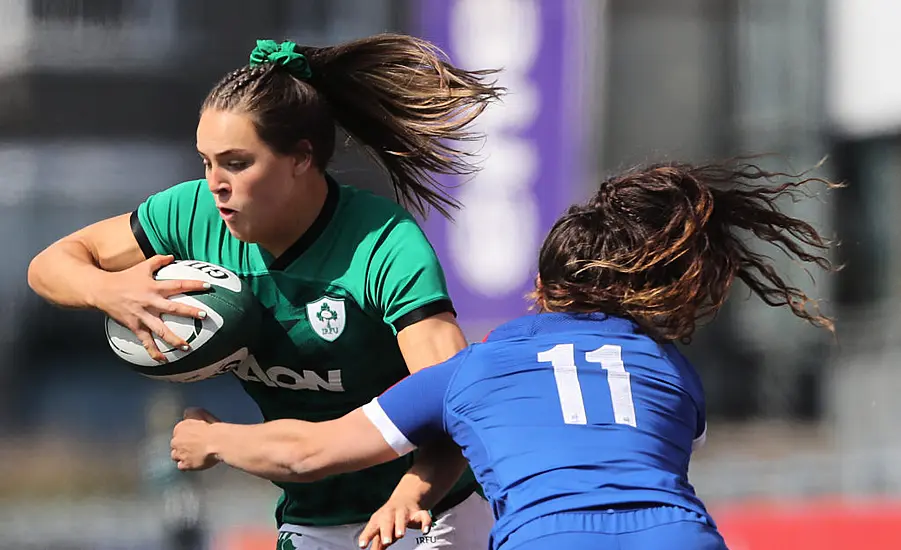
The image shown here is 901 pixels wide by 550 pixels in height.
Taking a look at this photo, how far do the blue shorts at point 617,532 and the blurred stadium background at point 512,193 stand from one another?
17.3ft

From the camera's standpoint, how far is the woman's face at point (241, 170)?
9.55 feet

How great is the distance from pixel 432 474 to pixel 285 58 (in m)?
1.05

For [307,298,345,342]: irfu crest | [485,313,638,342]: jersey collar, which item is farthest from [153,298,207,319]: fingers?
[485,313,638,342]: jersey collar

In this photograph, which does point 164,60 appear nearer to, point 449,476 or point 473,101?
point 473,101

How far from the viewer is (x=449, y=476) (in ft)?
8.77

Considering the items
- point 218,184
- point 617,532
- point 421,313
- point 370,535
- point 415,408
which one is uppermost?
point 218,184

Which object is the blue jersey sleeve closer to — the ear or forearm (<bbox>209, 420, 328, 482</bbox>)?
forearm (<bbox>209, 420, 328, 482</bbox>)

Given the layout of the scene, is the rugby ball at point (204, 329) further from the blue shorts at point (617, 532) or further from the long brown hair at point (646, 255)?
the blue shorts at point (617, 532)

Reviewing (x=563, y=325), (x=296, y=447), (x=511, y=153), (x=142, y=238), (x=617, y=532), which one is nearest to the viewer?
(x=617, y=532)

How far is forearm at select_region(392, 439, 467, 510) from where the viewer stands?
103 inches

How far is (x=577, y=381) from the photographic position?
2.34 metres

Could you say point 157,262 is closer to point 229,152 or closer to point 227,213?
point 227,213

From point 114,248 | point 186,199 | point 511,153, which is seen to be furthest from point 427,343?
point 511,153

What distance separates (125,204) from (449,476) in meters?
7.72
